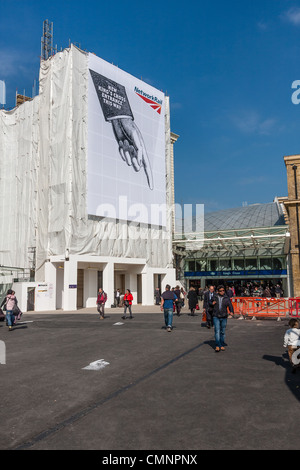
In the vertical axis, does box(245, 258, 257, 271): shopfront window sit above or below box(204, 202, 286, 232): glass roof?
below

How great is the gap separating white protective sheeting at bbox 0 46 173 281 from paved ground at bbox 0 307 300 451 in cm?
2242

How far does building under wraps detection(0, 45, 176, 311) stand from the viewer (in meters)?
32.8

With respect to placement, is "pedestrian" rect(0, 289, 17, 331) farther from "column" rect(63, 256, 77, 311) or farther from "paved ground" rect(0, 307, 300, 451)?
"column" rect(63, 256, 77, 311)

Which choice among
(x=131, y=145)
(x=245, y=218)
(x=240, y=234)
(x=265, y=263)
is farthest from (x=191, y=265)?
(x=131, y=145)

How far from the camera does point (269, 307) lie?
759 inches

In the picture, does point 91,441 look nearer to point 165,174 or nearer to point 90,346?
point 90,346

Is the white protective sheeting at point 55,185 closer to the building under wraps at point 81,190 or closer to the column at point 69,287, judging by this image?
the building under wraps at point 81,190

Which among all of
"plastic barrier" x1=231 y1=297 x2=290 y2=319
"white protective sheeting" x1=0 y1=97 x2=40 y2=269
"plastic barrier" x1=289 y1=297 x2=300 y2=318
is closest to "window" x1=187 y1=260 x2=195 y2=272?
"white protective sheeting" x1=0 y1=97 x2=40 y2=269

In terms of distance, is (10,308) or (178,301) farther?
(178,301)

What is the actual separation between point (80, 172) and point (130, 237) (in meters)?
8.42

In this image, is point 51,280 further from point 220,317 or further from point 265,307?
point 220,317

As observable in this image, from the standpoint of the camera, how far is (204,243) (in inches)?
1753

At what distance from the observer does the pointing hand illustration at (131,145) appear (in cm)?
3756

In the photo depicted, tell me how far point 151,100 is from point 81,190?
632 inches
